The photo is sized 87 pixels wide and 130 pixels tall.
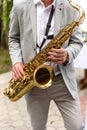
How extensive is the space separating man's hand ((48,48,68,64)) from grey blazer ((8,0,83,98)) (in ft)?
0.23

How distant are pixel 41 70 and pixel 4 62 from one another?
4.23m

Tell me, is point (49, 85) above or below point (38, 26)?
below

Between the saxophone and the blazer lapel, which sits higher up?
the blazer lapel

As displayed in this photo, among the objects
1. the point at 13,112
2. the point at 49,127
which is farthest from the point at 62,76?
the point at 13,112

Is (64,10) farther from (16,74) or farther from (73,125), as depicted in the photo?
→ (73,125)

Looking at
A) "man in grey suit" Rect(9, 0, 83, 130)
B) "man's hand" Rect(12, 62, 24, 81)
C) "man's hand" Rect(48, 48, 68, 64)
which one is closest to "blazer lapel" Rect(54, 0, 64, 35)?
"man in grey suit" Rect(9, 0, 83, 130)

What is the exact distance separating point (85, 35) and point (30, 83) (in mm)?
2027

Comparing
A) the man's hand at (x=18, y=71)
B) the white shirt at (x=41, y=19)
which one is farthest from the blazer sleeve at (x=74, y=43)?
the man's hand at (x=18, y=71)

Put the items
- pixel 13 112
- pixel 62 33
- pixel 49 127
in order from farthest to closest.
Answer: pixel 13 112, pixel 49 127, pixel 62 33

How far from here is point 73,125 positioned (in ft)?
8.61

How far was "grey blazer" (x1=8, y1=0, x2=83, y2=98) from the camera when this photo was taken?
2.50m

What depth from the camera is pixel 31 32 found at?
99.6 inches

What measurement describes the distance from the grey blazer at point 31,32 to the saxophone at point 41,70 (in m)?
0.04

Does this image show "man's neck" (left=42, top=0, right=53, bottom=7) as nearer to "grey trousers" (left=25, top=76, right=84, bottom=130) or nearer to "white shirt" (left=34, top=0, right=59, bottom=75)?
"white shirt" (left=34, top=0, right=59, bottom=75)
